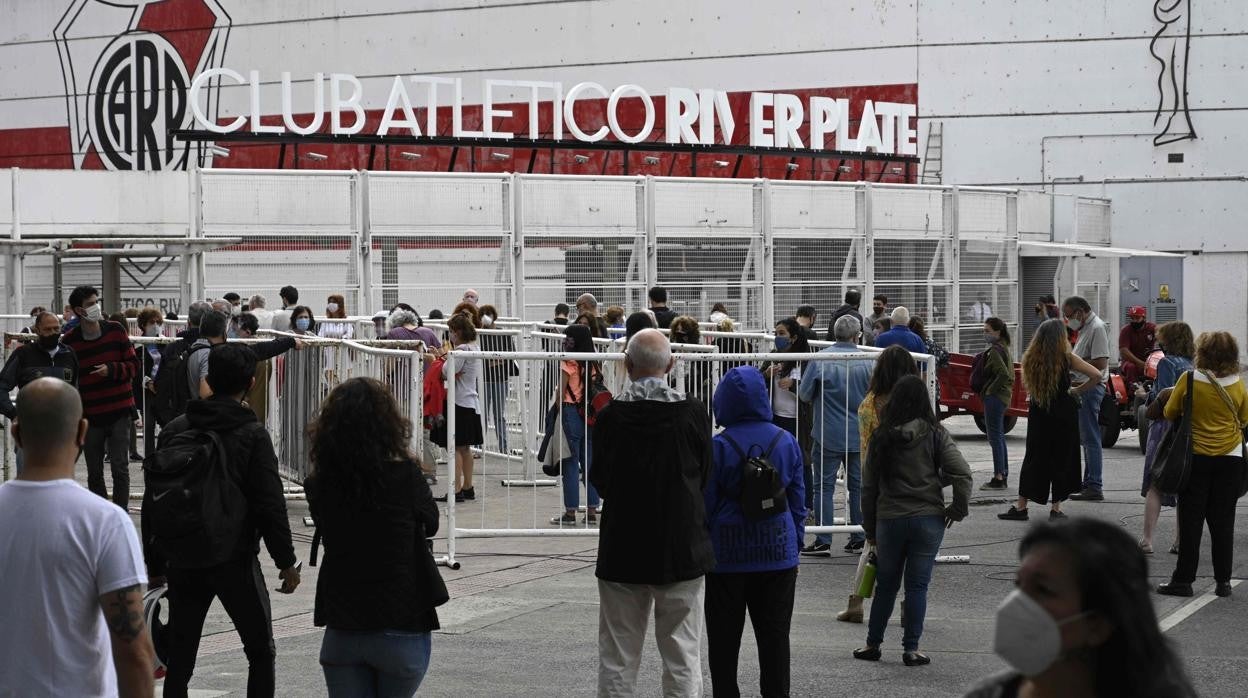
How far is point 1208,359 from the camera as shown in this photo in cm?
1012

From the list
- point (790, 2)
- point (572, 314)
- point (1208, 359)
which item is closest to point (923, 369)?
point (1208, 359)

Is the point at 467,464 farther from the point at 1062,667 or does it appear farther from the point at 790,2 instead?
the point at 790,2

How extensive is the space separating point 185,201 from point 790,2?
731 inches

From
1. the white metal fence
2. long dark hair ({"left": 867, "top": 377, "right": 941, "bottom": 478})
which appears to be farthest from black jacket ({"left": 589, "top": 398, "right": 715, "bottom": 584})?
the white metal fence

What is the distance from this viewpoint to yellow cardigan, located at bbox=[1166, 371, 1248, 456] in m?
10.0

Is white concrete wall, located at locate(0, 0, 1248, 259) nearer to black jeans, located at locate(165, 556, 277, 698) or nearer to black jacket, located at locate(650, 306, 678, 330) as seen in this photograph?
black jacket, located at locate(650, 306, 678, 330)

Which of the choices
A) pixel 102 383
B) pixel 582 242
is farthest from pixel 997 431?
pixel 582 242

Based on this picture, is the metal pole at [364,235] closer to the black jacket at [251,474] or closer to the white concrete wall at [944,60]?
the white concrete wall at [944,60]

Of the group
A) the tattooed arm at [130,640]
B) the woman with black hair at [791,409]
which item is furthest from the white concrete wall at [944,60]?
the tattooed arm at [130,640]

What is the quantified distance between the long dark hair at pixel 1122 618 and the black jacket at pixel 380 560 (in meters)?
3.23

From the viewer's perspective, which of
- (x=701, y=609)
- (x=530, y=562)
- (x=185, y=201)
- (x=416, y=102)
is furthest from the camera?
(x=416, y=102)

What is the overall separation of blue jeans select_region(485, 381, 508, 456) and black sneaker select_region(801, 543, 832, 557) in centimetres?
329

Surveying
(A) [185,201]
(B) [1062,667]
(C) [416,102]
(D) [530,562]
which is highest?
(C) [416,102]

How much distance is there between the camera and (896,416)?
8.05 metres
